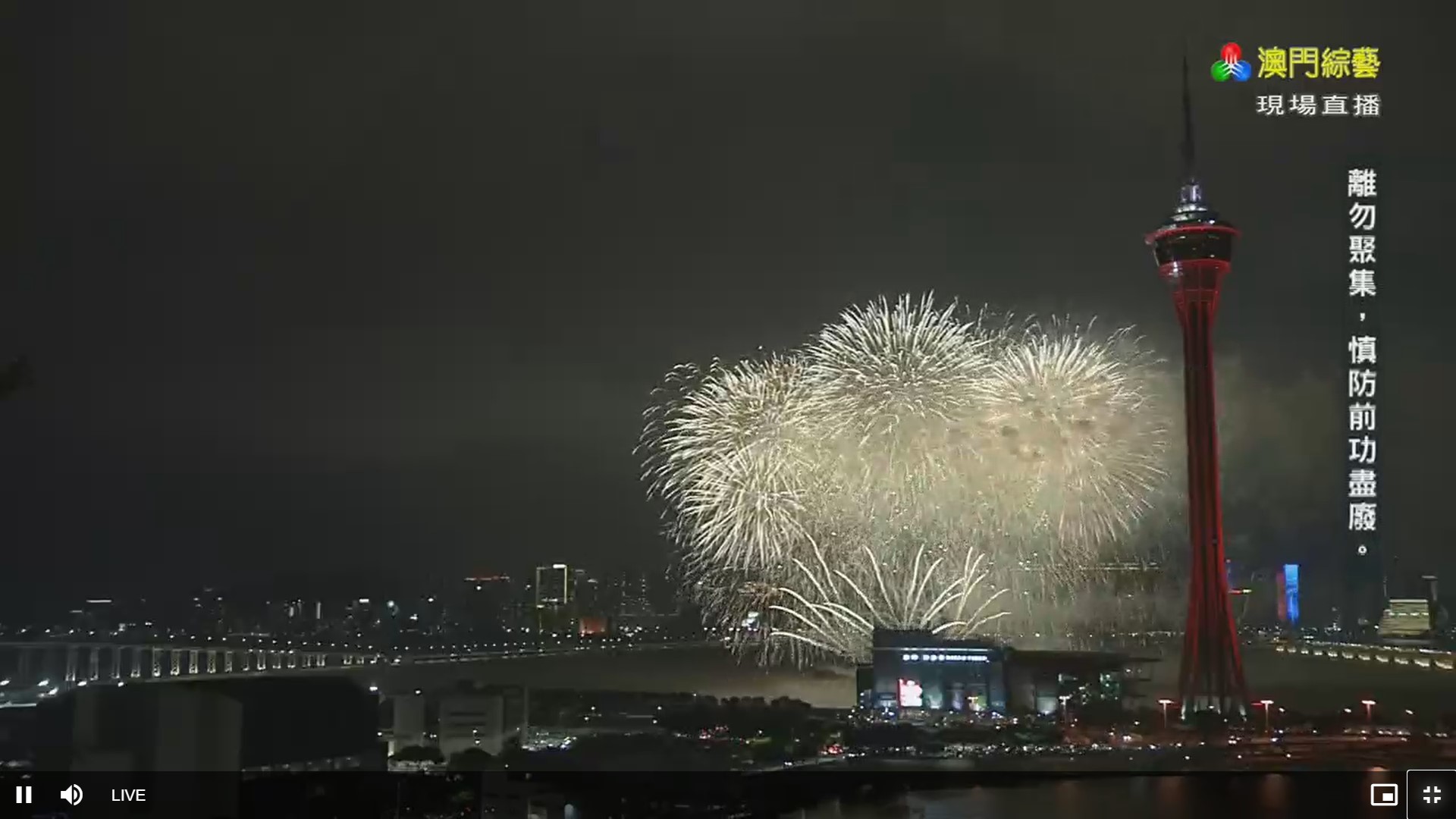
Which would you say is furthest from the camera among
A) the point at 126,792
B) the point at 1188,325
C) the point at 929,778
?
the point at 1188,325

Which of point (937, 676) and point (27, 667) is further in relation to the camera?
point (27, 667)

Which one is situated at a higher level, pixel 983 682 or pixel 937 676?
pixel 937 676

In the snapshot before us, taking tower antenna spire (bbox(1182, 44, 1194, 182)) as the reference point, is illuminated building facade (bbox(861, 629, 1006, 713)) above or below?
below

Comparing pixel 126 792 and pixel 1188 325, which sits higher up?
pixel 1188 325

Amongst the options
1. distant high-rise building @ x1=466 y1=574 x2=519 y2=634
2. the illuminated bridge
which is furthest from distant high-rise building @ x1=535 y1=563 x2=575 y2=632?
the illuminated bridge

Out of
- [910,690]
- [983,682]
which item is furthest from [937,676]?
[983,682]

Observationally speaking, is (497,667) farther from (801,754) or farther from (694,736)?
(801,754)

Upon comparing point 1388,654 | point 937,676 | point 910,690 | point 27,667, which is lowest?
point 27,667

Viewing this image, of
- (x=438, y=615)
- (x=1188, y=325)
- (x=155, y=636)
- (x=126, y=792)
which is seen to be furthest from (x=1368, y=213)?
(x=155, y=636)

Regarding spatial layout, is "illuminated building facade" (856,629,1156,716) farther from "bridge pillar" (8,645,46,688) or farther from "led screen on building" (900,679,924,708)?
"bridge pillar" (8,645,46,688)

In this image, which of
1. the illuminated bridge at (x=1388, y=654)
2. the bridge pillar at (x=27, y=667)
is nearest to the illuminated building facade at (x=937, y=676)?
the illuminated bridge at (x=1388, y=654)

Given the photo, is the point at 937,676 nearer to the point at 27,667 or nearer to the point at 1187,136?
the point at 1187,136
